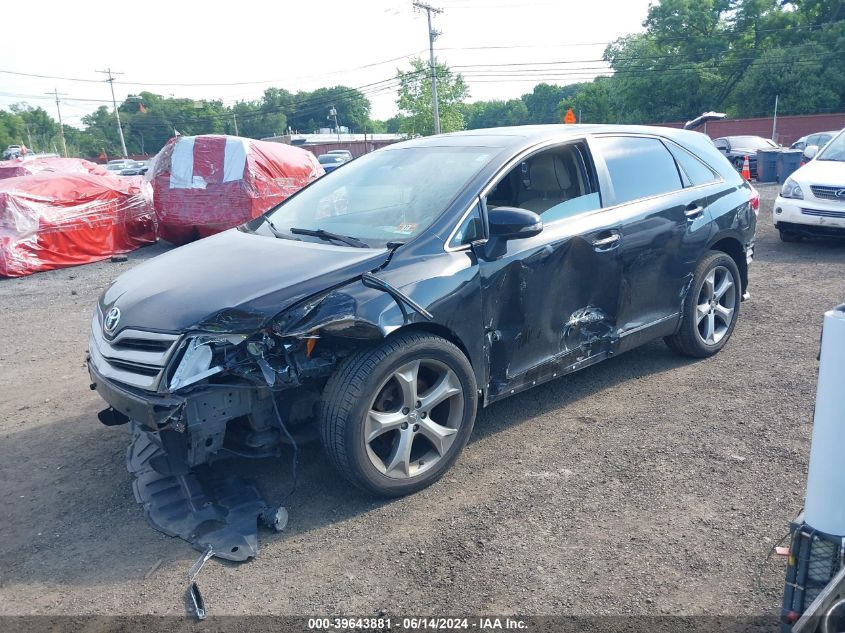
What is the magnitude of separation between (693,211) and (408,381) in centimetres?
277

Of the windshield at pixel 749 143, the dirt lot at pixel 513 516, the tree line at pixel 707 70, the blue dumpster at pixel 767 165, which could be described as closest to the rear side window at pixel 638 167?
the dirt lot at pixel 513 516

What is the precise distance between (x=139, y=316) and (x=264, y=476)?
3.62 feet

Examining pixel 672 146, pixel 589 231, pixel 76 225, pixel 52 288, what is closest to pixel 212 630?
pixel 589 231

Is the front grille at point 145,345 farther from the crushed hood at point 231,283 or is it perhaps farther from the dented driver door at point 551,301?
the dented driver door at point 551,301

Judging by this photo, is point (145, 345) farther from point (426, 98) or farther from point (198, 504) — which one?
point (426, 98)

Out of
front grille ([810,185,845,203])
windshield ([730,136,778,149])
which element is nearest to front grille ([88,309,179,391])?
front grille ([810,185,845,203])

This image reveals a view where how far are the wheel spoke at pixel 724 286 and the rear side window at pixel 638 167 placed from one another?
0.85 meters

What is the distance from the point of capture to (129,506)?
3.45 meters

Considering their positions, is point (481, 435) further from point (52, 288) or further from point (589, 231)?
point (52, 288)

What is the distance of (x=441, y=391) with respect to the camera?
3.44 m

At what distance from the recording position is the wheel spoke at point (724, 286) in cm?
513

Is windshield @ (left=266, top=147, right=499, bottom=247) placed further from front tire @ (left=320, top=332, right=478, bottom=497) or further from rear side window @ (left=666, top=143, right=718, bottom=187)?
rear side window @ (left=666, top=143, right=718, bottom=187)

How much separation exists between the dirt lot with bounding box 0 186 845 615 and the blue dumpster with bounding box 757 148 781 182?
16265 millimetres

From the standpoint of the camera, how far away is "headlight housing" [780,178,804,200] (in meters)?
9.10
